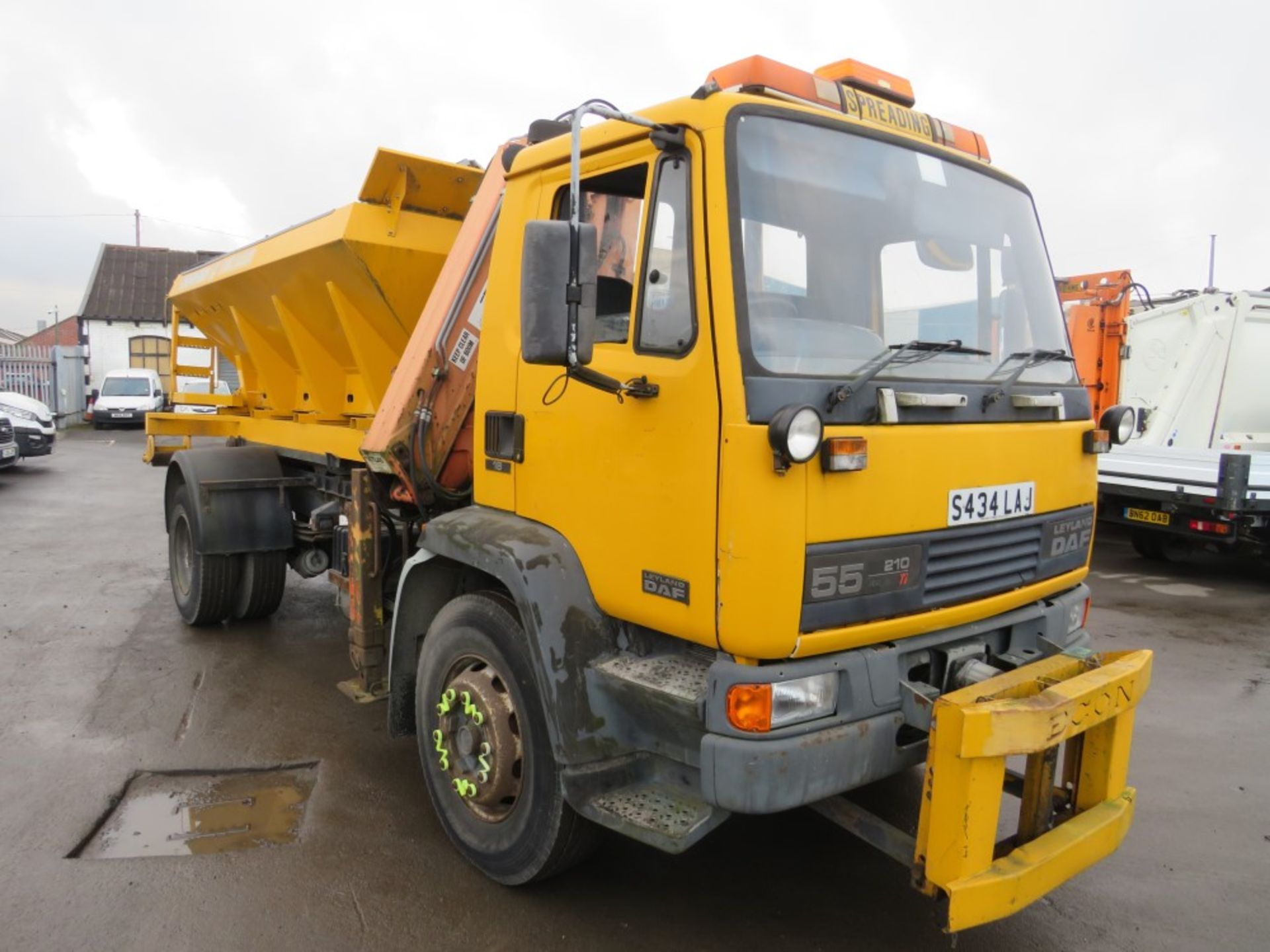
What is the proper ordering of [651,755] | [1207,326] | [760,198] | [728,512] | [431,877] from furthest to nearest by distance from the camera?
[1207,326], [431,877], [651,755], [760,198], [728,512]

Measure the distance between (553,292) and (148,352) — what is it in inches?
1339

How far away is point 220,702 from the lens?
5.14m

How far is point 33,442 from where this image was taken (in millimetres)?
16031

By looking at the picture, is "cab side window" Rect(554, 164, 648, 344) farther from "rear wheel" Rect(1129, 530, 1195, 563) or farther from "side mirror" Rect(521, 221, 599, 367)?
"rear wheel" Rect(1129, 530, 1195, 563)

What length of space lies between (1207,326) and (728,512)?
9790mm

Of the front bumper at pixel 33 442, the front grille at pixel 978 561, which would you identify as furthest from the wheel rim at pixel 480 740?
the front bumper at pixel 33 442

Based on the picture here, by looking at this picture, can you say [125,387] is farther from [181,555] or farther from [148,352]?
[181,555]

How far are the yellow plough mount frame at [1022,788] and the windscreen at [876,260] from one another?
1.00m

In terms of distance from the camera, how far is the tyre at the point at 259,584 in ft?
21.0

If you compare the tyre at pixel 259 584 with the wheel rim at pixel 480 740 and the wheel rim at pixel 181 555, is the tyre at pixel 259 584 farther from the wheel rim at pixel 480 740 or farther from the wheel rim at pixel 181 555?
the wheel rim at pixel 480 740

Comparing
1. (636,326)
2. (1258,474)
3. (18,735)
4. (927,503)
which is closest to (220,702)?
(18,735)

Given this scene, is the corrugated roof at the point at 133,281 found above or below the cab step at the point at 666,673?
above

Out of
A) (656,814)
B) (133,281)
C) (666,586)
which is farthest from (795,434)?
(133,281)

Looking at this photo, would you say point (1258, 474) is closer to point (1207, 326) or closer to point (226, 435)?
point (1207, 326)
